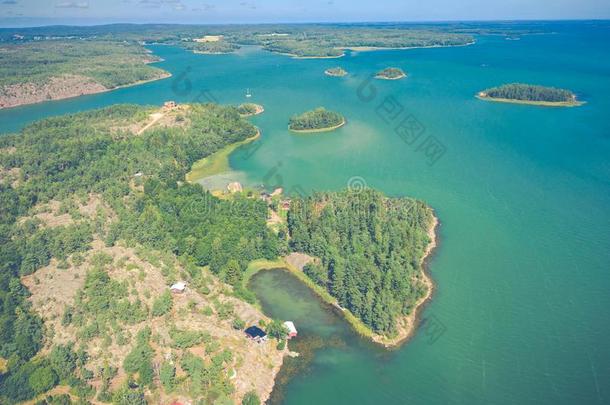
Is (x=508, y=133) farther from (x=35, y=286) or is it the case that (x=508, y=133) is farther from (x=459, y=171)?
(x=35, y=286)

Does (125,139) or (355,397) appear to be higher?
(125,139)

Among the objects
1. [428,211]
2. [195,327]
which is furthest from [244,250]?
[428,211]

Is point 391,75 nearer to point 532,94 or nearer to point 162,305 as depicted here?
point 532,94

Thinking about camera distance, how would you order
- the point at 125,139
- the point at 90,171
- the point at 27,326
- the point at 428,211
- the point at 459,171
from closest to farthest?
the point at 27,326, the point at 428,211, the point at 90,171, the point at 459,171, the point at 125,139

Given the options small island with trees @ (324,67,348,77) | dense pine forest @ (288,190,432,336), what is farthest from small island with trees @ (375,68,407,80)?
dense pine forest @ (288,190,432,336)

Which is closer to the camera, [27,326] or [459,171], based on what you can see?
[27,326]

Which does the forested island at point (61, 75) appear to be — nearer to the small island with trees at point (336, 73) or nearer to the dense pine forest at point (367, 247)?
the small island with trees at point (336, 73)

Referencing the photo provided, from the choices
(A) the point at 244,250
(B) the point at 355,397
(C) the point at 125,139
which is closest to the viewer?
(B) the point at 355,397

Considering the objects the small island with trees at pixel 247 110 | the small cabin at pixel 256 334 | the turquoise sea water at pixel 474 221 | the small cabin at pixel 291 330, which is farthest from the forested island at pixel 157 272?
the small island with trees at pixel 247 110
